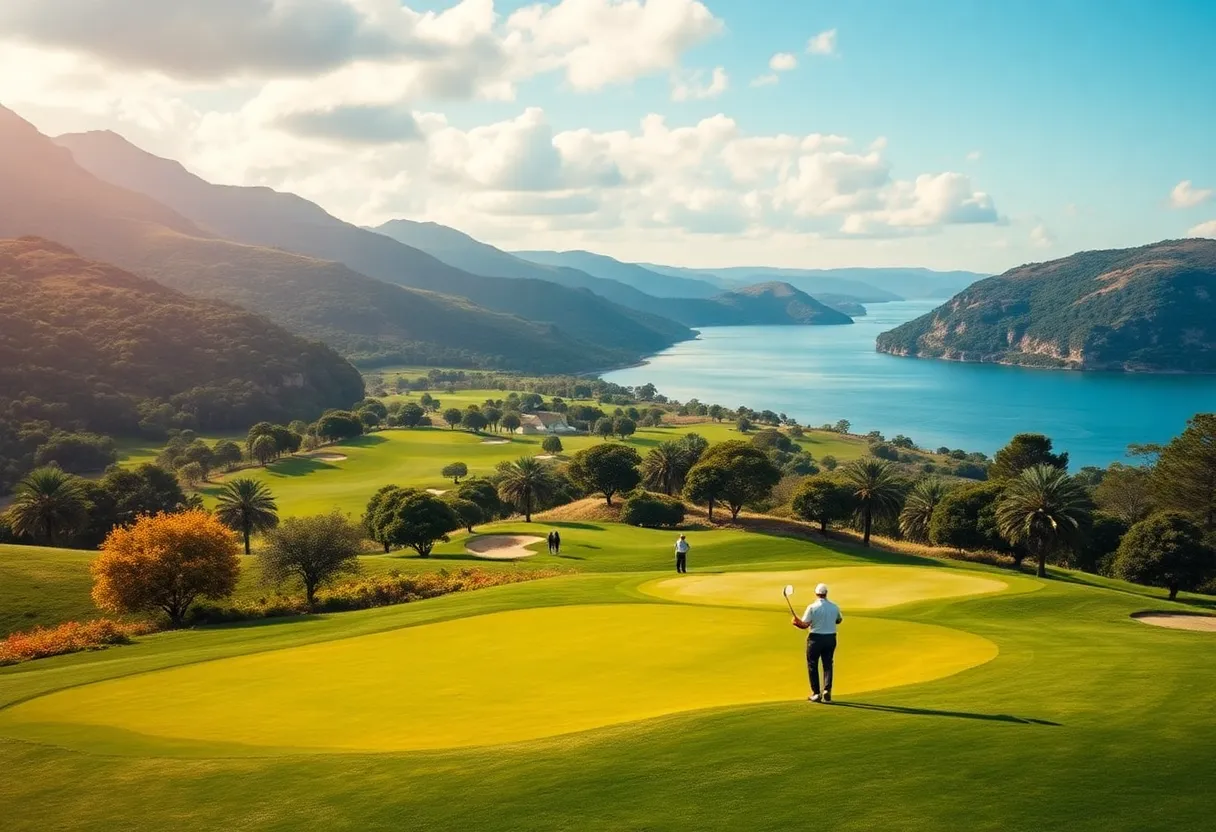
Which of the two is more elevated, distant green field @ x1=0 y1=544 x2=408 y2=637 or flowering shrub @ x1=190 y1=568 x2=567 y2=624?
flowering shrub @ x1=190 y1=568 x2=567 y2=624

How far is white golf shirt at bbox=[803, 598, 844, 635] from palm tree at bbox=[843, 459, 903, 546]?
4589cm

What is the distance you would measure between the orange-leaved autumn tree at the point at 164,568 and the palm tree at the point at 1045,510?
44412mm

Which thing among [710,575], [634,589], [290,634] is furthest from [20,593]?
[710,575]

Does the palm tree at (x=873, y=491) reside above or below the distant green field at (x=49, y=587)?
above

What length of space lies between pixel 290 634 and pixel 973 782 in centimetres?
2016

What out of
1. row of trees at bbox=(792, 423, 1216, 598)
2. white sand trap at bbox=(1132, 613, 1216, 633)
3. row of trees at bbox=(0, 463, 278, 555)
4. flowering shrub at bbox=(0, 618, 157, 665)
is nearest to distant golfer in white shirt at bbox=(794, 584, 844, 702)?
white sand trap at bbox=(1132, 613, 1216, 633)

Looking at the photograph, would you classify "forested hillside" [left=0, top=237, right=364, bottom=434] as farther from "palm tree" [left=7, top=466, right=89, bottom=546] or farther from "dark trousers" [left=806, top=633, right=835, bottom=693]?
"dark trousers" [left=806, top=633, right=835, bottom=693]

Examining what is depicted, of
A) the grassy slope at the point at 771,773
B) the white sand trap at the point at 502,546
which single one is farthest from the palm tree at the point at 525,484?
the grassy slope at the point at 771,773

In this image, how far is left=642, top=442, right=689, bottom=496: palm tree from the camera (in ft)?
242

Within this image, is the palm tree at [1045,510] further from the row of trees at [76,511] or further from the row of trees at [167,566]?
the row of trees at [76,511]

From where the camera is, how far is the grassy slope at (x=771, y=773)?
8.72 meters

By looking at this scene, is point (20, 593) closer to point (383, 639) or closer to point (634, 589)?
point (383, 639)

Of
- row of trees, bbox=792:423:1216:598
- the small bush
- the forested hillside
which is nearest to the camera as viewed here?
row of trees, bbox=792:423:1216:598

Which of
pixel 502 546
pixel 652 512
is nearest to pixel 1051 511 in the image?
pixel 652 512
